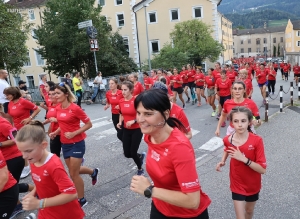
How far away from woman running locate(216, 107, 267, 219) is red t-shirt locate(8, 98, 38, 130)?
4.46m

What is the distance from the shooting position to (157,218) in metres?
2.42

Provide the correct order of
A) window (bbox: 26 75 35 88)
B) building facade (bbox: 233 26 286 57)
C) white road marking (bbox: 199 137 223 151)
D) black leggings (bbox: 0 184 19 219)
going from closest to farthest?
black leggings (bbox: 0 184 19 219) → white road marking (bbox: 199 137 223 151) → window (bbox: 26 75 35 88) → building facade (bbox: 233 26 286 57)

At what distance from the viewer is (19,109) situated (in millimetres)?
6008

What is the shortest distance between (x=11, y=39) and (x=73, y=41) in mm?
13371

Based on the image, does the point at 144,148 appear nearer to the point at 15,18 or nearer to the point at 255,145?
the point at 255,145

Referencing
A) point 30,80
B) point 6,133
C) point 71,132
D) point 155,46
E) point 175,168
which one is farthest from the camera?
point 30,80

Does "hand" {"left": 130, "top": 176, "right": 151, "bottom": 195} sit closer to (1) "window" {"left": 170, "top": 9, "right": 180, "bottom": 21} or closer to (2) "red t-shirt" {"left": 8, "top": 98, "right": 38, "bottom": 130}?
(2) "red t-shirt" {"left": 8, "top": 98, "right": 38, "bottom": 130}

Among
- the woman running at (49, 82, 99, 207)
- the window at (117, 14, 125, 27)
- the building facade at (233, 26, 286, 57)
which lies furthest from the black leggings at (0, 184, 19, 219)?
the building facade at (233, 26, 286, 57)

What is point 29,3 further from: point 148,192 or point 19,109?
point 148,192

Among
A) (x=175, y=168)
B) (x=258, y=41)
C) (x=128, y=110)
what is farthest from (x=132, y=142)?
(x=258, y=41)

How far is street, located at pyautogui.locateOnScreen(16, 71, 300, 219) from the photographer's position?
434 centimetres

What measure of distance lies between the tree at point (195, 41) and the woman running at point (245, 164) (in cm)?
2908

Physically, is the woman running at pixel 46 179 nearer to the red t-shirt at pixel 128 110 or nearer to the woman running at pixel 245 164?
the woman running at pixel 245 164

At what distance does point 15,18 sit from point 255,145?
1417 cm
